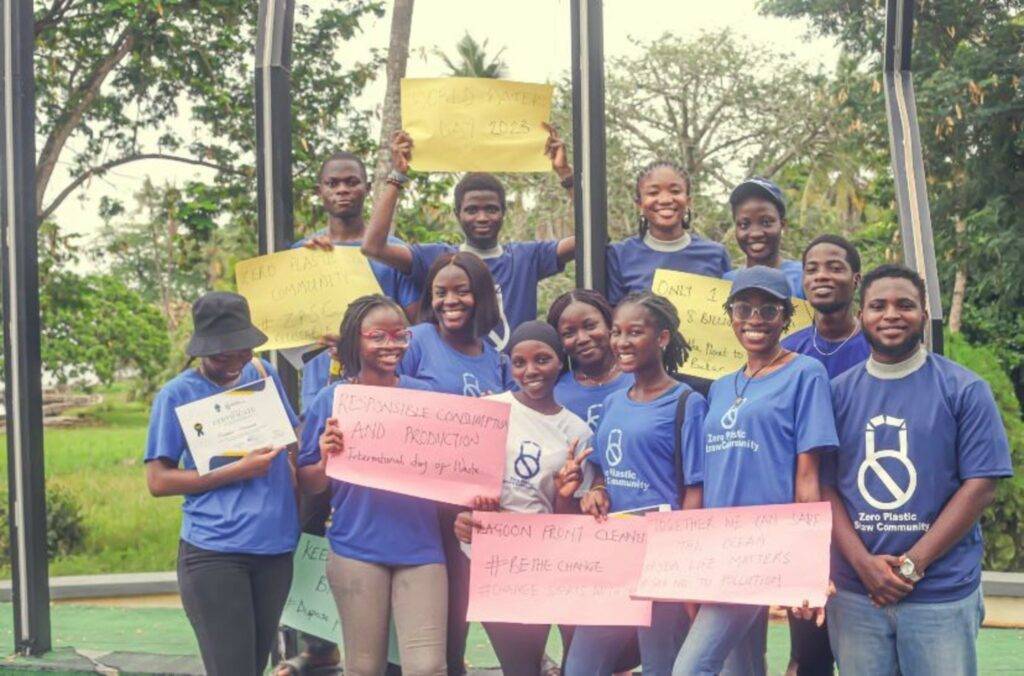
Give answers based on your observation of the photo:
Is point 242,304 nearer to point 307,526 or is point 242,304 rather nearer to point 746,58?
point 307,526

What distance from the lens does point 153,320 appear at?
22.5 m

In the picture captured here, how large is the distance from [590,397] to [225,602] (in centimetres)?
150

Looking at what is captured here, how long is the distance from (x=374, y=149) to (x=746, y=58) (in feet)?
44.5

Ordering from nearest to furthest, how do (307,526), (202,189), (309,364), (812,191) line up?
(307,526)
(309,364)
(202,189)
(812,191)

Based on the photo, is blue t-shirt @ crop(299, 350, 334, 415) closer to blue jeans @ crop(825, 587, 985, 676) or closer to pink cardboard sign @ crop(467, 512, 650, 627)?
pink cardboard sign @ crop(467, 512, 650, 627)

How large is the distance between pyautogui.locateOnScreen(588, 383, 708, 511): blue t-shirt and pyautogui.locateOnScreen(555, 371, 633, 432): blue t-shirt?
0.29 meters

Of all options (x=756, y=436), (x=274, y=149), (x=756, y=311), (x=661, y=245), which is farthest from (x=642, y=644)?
(x=274, y=149)

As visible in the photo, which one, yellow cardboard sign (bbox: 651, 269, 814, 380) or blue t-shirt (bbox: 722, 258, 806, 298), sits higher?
blue t-shirt (bbox: 722, 258, 806, 298)

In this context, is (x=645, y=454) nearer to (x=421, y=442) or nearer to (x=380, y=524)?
(x=421, y=442)

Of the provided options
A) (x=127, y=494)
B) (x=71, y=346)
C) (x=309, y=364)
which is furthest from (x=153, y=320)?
(x=309, y=364)

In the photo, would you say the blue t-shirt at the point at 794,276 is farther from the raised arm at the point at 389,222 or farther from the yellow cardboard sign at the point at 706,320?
the raised arm at the point at 389,222

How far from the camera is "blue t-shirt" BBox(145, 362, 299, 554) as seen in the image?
507 cm

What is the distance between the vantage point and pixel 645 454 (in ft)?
15.7

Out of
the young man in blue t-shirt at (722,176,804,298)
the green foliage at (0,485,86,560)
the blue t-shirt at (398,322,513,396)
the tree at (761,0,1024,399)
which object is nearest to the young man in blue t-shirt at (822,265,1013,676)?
the young man in blue t-shirt at (722,176,804,298)
